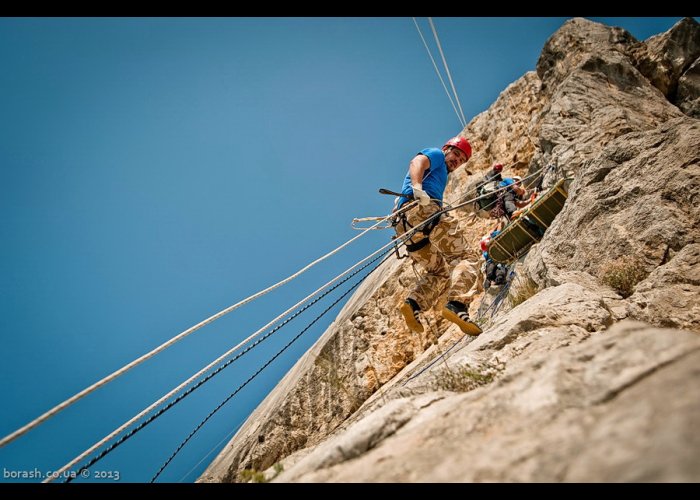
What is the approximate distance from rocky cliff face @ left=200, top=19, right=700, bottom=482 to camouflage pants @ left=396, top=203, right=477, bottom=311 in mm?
784

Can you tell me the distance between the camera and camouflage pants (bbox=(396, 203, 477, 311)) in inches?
203

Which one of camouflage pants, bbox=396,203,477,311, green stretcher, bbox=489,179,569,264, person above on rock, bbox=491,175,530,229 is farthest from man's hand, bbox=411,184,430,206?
person above on rock, bbox=491,175,530,229

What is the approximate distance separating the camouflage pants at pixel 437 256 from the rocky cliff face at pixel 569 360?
0.78 m

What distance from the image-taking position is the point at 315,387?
25.9 feet

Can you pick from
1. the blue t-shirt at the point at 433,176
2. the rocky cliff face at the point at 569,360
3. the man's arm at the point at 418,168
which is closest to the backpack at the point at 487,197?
the rocky cliff face at the point at 569,360

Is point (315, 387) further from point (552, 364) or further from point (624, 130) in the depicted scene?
point (624, 130)

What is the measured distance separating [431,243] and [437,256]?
213mm

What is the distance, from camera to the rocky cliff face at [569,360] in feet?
3.68

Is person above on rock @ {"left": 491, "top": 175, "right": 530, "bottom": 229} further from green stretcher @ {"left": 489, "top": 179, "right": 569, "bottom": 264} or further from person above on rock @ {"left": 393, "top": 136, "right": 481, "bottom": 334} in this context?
person above on rock @ {"left": 393, "top": 136, "right": 481, "bottom": 334}

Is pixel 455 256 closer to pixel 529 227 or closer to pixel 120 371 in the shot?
pixel 529 227

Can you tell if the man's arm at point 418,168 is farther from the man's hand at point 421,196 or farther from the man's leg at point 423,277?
the man's leg at point 423,277

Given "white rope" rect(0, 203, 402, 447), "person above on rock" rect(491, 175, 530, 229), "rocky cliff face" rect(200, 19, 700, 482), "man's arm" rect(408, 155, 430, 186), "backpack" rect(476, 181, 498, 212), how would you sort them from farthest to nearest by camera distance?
1. "backpack" rect(476, 181, 498, 212)
2. "person above on rock" rect(491, 175, 530, 229)
3. "man's arm" rect(408, 155, 430, 186)
4. "white rope" rect(0, 203, 402, 447)
5. "rocky cliff face" rect(200, 19, 700, 482)

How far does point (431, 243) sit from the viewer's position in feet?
17.4
